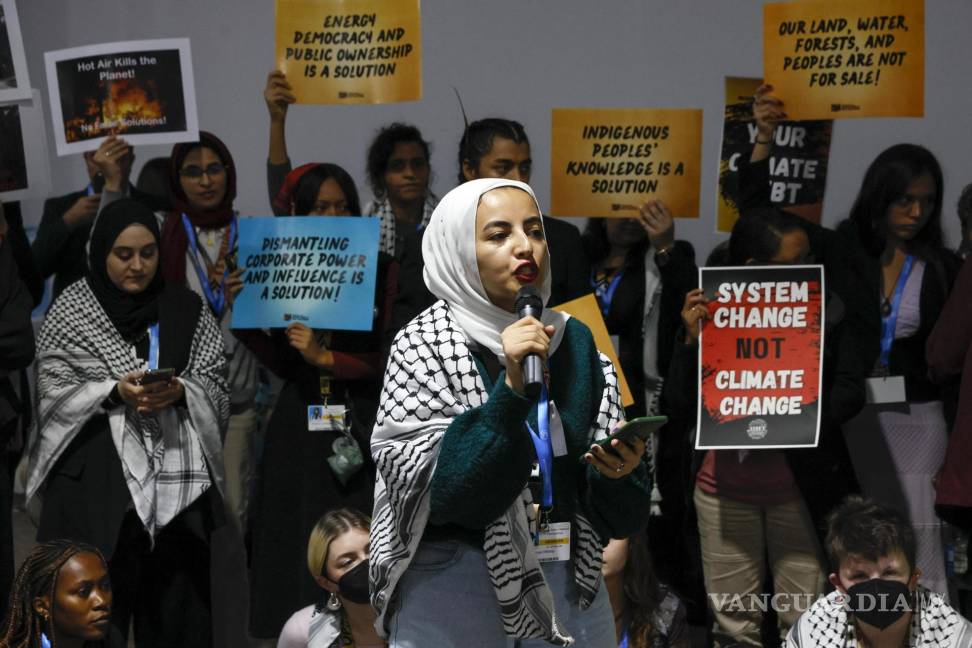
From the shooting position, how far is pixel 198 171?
5836 mm

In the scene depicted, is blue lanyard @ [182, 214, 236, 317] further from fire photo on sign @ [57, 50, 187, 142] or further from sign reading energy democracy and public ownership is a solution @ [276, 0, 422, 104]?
sign reading energy democracy and public ownership is a solution @ [276, 0, 422, 104]

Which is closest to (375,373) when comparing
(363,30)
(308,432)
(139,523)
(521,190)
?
(308,432)

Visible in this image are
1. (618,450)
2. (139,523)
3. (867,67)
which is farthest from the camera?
(867,67)

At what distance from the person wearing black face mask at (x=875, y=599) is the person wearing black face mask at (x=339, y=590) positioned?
132 cm

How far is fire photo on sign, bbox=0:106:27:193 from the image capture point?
5508 millimetres

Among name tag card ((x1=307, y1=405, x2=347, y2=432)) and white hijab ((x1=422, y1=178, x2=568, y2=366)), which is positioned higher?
white hijab ((x1=422, y1=178, x2=568, y2=366))

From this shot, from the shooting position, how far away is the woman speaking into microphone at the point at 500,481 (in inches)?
112

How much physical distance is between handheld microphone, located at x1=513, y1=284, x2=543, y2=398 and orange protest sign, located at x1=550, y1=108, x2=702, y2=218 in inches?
108

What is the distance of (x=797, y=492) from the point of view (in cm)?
519

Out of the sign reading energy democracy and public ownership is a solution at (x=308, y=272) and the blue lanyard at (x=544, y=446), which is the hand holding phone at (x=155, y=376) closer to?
the sign reading energy democracy and public ownership is a solution at (x=308, y=272)

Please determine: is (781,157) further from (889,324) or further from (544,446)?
(544,446)

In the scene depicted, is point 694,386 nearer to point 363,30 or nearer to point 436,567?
point 363,30

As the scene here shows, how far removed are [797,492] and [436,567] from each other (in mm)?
2577

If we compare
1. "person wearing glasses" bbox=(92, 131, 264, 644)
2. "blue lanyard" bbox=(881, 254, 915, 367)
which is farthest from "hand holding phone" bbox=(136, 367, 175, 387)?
"blue lanyard" bbox=(881, 254, 915, 367)
